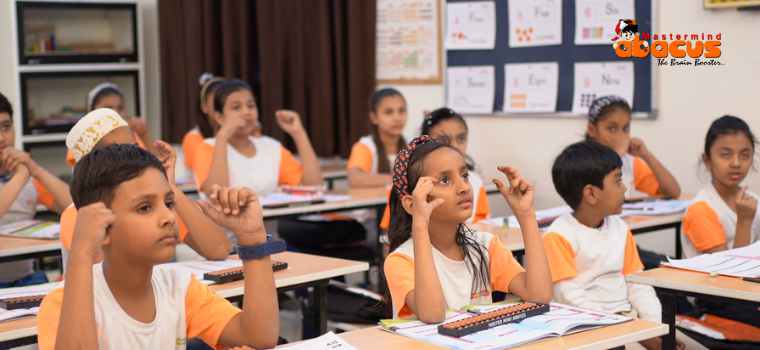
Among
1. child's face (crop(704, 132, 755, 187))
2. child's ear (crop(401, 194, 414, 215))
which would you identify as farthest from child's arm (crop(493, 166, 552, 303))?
child's face (crop(704, 132, 755, 187))

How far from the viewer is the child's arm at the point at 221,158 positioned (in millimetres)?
4469

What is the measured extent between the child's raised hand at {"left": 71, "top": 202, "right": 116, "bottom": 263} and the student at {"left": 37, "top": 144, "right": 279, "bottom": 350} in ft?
0.04

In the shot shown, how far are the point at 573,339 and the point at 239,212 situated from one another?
74 centimetres

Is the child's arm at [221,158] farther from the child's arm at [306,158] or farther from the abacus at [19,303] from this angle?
the abacus at [19,303]

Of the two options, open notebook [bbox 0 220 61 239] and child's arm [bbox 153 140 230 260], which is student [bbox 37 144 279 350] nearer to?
child's arm [bbox 153 140 230 260]

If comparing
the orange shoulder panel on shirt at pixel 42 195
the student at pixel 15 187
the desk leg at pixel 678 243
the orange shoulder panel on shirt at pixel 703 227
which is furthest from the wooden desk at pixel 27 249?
the desk leg at pixel 678 243

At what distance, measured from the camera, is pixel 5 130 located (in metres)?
3.75

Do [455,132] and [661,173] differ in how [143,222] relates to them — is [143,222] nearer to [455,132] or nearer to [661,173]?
[455,132]

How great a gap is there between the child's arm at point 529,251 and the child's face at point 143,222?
0.92 m

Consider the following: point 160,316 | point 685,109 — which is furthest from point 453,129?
point 160,316

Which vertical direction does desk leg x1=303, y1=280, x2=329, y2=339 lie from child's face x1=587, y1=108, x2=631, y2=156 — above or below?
below

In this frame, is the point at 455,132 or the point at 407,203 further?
the point at 455,132

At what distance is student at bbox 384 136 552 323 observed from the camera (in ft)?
7.97

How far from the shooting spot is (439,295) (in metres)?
2.26
